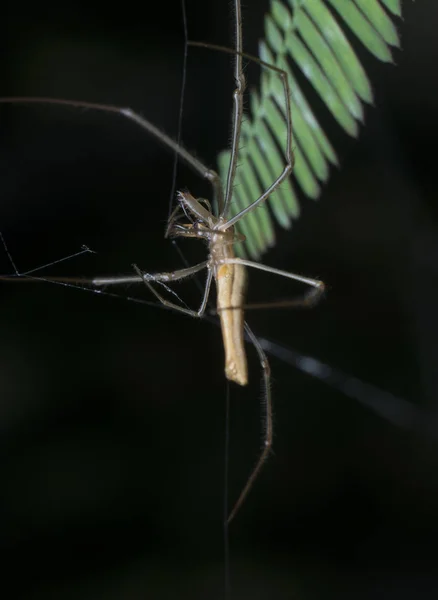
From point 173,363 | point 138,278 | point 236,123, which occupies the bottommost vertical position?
point 173,363

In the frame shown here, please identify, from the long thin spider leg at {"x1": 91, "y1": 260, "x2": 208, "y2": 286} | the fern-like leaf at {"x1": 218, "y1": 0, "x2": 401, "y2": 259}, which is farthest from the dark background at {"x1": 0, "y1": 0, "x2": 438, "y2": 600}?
the long thin spider leg at {"x1": 91, "y1": 260, "x2": 208, "y2": 286}

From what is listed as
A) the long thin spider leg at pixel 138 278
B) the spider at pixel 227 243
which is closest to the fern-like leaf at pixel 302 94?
the spider at pixel 227 243

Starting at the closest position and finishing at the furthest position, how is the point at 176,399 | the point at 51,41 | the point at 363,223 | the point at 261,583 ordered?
the point at 51,41 < the point at 261,583 < the point at 176,399 < the point at 363,223

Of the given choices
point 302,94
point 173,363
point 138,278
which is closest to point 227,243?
point 138,278

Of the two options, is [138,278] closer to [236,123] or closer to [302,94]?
[236,123]

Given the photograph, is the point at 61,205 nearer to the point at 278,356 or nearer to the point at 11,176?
the point at 11,176

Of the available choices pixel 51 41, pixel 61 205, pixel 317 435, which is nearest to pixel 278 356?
pixel 317 435
